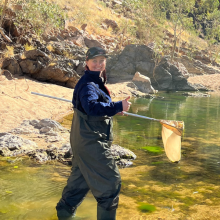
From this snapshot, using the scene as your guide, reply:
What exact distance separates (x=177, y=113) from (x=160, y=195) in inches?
303

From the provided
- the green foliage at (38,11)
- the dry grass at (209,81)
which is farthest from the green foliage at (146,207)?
the dry grass at (209,81)

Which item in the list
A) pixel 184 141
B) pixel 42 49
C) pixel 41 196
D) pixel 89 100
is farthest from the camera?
pixel 42 49

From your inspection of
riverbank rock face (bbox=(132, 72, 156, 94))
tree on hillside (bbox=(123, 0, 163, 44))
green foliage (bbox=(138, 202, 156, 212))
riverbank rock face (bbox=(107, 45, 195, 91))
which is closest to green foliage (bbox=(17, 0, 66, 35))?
riverbank rock face (bbox=(132, 72, 156, 94))

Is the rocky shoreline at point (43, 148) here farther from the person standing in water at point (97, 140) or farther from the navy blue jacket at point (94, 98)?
the navy blue jacket at point (94, 98)

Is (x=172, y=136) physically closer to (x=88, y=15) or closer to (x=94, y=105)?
(x=94, y=105)

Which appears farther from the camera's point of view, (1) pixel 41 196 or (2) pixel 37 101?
(2) pixel 37 101

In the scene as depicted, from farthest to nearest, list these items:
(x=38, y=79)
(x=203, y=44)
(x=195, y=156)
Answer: (x=203, y=44), (x=38, y=79), (x=195, y=156)

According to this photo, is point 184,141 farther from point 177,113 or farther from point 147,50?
point 147,50

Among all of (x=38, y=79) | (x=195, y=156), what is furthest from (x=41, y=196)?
(x=38, y=79)

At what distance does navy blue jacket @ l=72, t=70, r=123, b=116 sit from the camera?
2.43 m

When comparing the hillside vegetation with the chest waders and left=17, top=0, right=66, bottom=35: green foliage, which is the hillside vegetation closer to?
left=17, top=0, right=66, bottom=35: green foliage

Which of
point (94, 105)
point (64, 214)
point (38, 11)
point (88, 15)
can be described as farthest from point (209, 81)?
point (94, 105)

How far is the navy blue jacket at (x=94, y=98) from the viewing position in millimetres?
2430

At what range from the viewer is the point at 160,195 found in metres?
3.83
